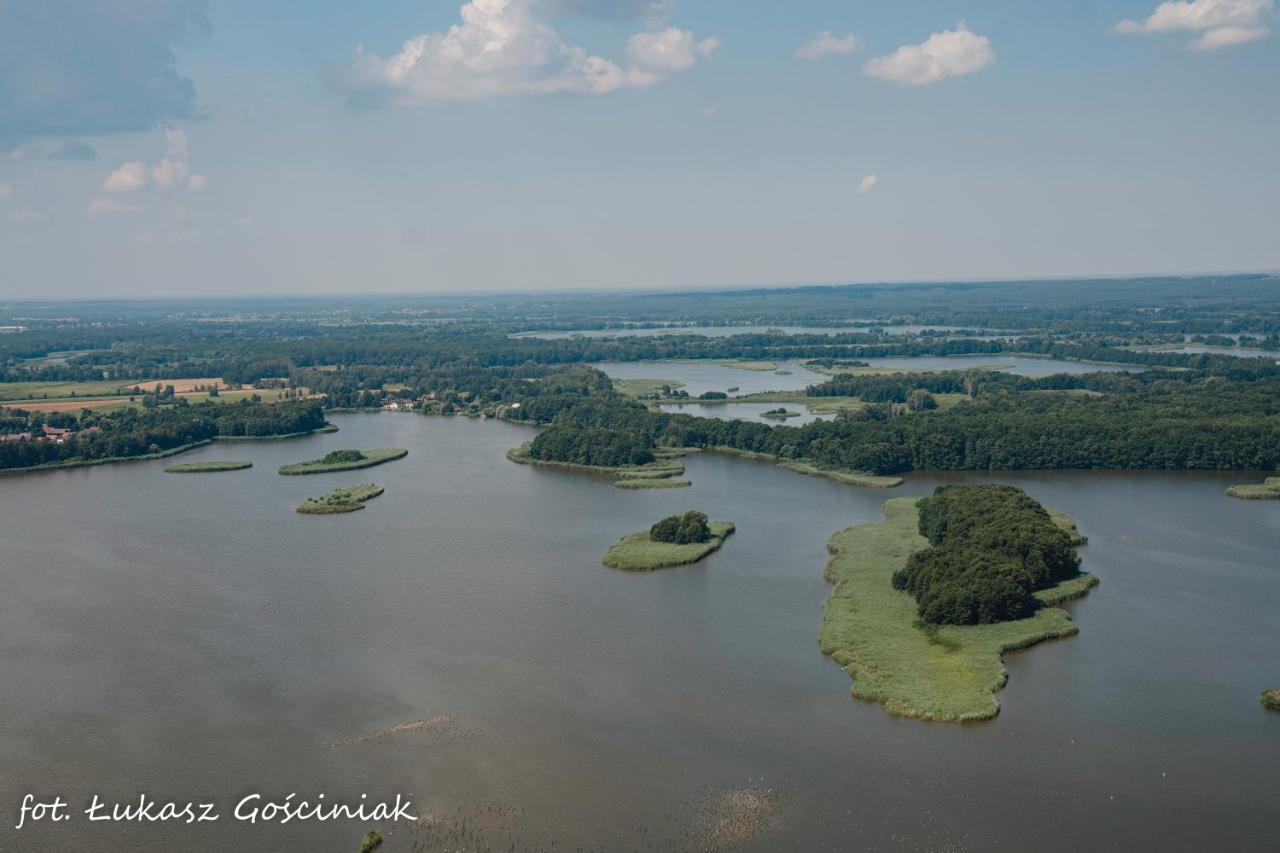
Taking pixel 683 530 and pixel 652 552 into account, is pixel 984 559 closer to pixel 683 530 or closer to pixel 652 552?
pixel 683 530

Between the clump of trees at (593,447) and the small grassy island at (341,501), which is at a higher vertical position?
the clump of trees at (593,447)

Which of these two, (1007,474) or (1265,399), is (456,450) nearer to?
(1007,474)

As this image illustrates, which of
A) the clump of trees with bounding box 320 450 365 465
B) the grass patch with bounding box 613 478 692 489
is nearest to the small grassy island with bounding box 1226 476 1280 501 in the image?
the grass patch with bounding box 613 478 692 489

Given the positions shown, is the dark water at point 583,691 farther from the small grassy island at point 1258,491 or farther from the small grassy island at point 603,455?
the small grassy island at point 603,455

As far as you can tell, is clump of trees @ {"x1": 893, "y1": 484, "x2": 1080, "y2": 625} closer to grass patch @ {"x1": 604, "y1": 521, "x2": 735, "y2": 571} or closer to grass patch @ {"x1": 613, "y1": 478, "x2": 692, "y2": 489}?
grass patch @ {"x1": 604, "y1": 521, "x2": 735, "y2": 571}

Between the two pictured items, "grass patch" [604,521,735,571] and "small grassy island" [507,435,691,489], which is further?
"small grassy island" [507,435,691,489]

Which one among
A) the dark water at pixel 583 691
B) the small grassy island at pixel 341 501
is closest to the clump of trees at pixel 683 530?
the dark water at pixel 583 691
